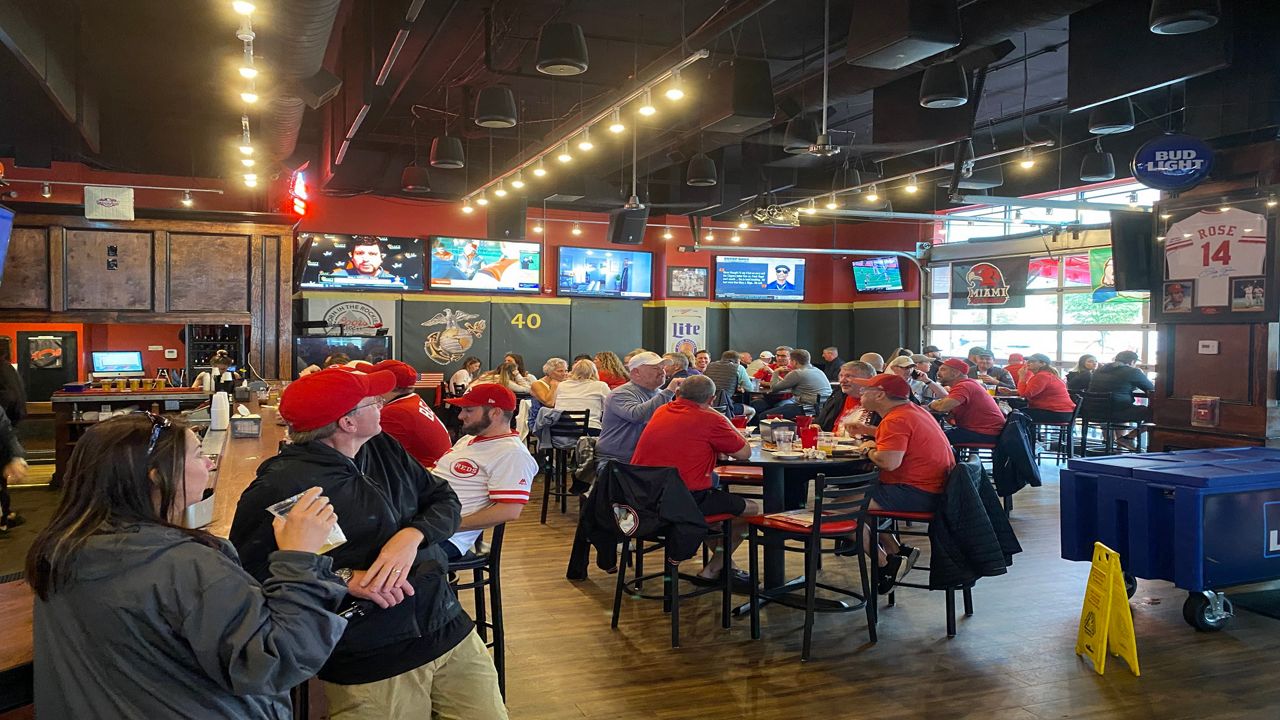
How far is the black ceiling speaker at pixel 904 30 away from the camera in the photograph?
5.27 m

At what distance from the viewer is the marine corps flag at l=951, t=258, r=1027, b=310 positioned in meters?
14.1

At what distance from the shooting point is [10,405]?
8469mm

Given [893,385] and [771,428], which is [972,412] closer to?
[771,428]

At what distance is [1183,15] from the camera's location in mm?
4723

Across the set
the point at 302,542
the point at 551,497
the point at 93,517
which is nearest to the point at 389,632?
the point at 302,542

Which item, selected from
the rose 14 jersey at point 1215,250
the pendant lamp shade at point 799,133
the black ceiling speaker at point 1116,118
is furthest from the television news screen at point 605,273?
the rose 14 jersey at point 1215,250

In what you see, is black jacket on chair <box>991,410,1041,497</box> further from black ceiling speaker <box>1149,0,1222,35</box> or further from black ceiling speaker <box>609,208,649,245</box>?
black ceiling speaker <box>609,208,649,245</box>

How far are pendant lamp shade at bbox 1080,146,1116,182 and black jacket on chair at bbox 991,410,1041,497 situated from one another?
4872 millimetres

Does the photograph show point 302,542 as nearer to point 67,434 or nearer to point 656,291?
point 67,434

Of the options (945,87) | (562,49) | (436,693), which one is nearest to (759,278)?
(945,87)

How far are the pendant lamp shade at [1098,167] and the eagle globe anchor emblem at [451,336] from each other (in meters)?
8.75

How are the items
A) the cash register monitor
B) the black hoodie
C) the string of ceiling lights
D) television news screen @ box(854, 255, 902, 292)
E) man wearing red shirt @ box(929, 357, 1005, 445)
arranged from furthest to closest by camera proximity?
television news screen @ box(854, 255, 902, 292) < the cash register monitor < man wearing red shirt @ box(929, 357, 1005, 445) < the string of ceiling lights < the black hoodie

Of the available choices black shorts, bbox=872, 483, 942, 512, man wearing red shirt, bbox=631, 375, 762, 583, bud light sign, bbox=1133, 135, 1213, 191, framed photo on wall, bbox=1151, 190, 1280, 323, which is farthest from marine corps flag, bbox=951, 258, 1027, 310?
man wearing red shirt, bbox=631, 375, 762, 583

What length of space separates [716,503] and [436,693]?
8.79 feet
